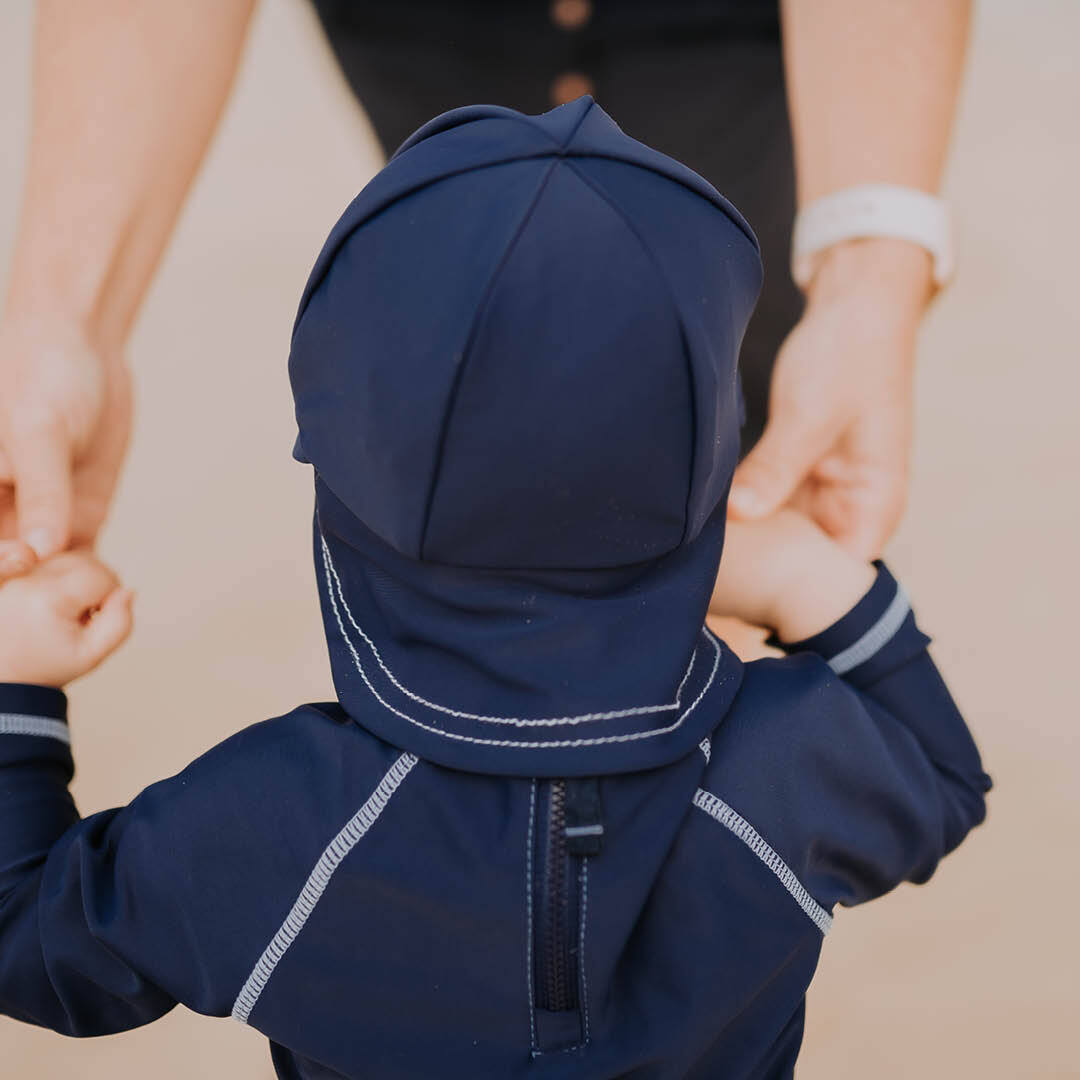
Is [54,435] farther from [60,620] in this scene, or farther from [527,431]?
[527,431]

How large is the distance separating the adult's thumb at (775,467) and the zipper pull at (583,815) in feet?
0.96

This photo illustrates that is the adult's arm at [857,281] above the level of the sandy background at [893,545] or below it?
above

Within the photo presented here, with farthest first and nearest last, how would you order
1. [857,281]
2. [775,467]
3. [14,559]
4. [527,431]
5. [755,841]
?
1. [857,281]
2. [775,467]
3. [14,559]
4. [755,841]
5. [527,431]

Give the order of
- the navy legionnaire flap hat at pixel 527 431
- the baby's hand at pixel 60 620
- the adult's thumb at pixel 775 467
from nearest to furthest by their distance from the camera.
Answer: the navy legionnaire flap hat at pixel 527 431 < the baby's hand at pixel 60 620 < the adult's thumb at pixel 775 467

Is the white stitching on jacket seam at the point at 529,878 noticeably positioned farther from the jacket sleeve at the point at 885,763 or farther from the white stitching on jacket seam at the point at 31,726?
the white stitching on jacket seam at the point at 31,726

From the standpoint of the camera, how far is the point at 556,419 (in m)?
0.54

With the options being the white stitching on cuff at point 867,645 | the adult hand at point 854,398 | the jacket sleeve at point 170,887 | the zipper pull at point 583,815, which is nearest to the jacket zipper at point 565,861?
the zipper pull at point 583,815

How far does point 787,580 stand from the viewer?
83 centimetres

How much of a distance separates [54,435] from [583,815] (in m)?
0.48

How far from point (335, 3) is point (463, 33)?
5.2 inches

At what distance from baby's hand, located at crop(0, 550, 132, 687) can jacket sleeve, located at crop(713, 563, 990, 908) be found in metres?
0.40

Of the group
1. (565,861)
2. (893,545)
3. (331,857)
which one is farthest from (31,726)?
(893,545)

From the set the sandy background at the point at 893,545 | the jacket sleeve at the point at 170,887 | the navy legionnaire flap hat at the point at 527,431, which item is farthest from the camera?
the sandy background at the point at 893,545

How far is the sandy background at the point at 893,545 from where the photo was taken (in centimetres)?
134
